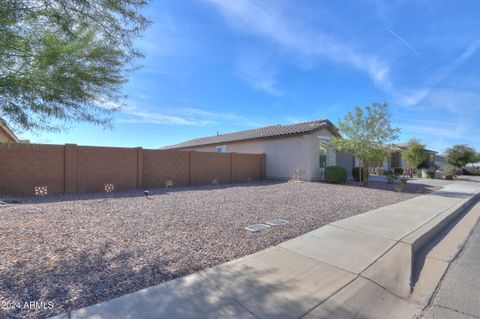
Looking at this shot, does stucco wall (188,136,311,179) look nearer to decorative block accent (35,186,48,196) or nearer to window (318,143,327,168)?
window (318,143,327,168)

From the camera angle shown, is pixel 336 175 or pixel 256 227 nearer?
pixel 256 227

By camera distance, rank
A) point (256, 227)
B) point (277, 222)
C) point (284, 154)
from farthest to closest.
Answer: point (284, 154) → point (277, 222) → point (256, 227)

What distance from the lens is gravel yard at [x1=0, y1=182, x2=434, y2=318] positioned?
2830 millimetres

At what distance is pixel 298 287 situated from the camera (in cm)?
302

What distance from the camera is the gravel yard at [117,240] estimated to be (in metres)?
2.83

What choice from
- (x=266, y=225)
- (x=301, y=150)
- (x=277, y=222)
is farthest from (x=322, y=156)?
(x=266, y=225)

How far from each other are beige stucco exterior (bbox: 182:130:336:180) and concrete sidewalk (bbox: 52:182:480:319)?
439 inches

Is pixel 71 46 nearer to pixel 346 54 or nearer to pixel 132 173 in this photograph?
pixel 132 173

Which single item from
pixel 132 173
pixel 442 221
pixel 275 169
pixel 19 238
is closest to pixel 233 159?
pixel 275 169

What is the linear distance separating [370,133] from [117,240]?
1357 centimetres

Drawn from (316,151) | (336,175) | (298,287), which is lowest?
(298,287)

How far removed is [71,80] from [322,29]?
10.5 metres

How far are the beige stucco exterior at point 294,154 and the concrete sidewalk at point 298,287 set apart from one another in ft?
36.6

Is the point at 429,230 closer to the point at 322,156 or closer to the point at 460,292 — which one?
the point at 460,292
